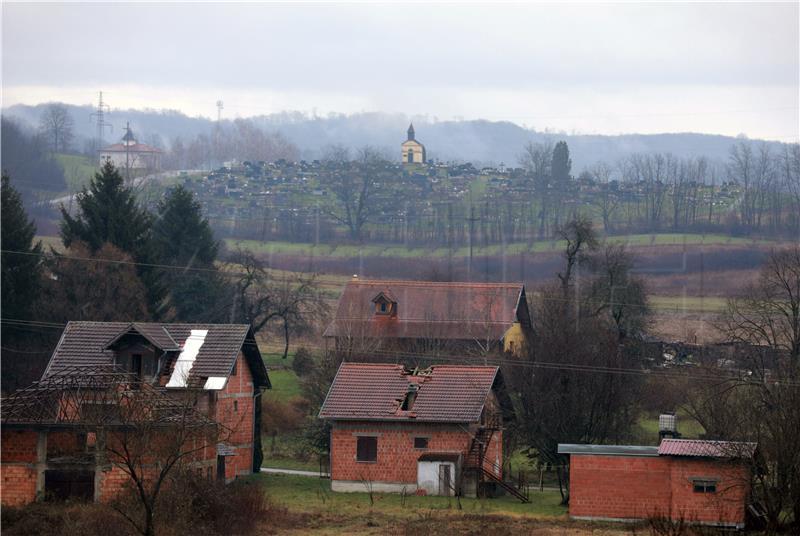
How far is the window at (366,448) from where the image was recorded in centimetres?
4244

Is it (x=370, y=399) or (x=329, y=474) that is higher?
(x=370, y=399)

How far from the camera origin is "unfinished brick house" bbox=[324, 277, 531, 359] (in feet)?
198

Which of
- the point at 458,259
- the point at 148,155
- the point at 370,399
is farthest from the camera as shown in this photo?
the point at 148,155

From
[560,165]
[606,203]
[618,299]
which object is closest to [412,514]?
[618,299]

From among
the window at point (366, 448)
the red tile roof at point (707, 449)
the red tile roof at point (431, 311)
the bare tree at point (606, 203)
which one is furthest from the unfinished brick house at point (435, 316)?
the bare tree at point (606, 203)

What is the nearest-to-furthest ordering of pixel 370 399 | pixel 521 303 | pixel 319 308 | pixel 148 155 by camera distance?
1. pixel 370 399
2. pixel 521 303
3. pixel 319 308
4. pixel 148 155

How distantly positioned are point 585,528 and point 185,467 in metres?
11.2

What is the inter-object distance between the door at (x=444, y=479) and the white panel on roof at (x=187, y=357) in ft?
27.9

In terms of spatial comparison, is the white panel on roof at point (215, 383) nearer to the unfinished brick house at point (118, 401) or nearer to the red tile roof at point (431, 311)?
the unfinished brick house at point (118, 401)

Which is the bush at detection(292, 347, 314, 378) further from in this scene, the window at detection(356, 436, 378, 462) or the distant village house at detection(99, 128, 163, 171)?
the distant village house at detection(99, 128, 163, 171)

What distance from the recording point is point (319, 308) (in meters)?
71.1

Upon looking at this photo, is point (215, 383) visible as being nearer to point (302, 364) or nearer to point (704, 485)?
point (704, 485)

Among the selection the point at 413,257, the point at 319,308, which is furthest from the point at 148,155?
the point at 319,308

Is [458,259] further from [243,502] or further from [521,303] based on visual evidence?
[243,502]
